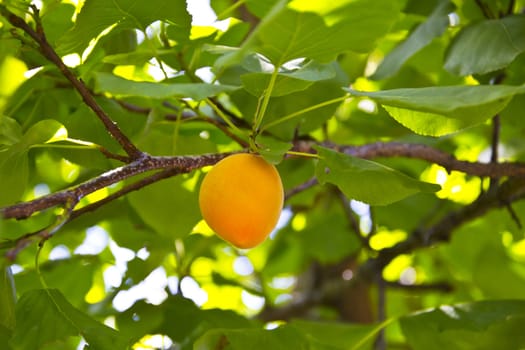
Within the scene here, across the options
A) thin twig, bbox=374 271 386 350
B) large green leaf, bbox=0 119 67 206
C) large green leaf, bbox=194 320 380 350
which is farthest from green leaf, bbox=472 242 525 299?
large green leaf, bbox=0 119 67 206

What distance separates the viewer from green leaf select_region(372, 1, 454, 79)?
128cm

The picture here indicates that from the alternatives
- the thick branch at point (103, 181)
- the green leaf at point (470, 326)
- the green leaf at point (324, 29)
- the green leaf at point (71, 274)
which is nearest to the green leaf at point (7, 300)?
the thick branch at point (103, 181)

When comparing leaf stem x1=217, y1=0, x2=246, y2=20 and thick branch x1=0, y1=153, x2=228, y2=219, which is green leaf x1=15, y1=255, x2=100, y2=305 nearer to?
thick branch x1=0, y1=153, x2=228, y2=219

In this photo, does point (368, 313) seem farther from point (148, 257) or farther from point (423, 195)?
point (148, 257)

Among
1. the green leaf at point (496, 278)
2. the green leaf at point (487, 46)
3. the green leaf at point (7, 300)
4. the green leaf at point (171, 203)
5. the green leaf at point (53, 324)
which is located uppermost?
the green leaf at point (487, 46)

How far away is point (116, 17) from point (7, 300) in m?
0.41

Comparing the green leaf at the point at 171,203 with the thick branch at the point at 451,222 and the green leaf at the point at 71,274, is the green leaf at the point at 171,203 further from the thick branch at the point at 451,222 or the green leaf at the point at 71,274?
the thick branch at the point at 451,222

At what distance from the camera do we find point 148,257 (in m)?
1.40

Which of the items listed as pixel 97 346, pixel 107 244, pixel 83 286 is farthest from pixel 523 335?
pixel 107 244

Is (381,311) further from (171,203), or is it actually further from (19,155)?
(19,155)

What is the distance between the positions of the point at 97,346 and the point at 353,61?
909mm

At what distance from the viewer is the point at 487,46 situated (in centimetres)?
120

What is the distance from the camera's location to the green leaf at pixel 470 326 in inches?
45.3

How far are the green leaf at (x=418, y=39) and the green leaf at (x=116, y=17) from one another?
16.7 inches
